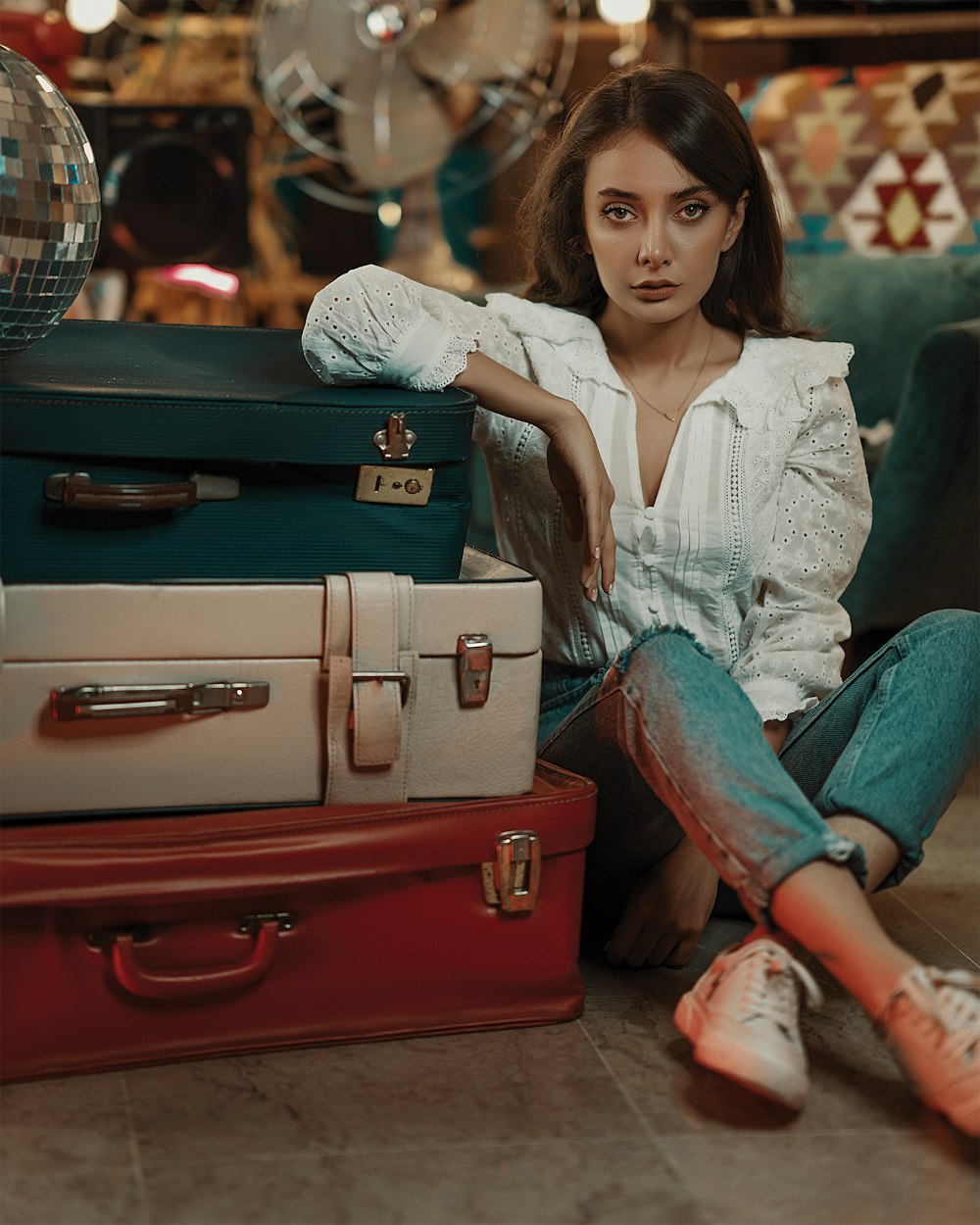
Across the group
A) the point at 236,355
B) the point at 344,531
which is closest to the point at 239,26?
the point at 236,355

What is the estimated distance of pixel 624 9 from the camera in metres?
3.47

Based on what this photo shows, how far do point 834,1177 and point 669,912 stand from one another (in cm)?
34

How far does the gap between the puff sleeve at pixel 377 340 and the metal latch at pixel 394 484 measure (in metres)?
0.08

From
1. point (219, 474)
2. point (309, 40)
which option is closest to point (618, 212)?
point (219, 474)

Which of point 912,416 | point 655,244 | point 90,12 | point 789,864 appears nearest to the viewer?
point 789,864

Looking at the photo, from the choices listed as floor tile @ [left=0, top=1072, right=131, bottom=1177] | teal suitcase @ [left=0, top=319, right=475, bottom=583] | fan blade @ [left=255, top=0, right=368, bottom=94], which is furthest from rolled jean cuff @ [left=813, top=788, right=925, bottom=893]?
fan blade @ [left=255, top=0, right=368, bottom=94]

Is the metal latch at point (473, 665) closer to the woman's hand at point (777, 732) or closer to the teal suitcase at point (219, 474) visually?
the teal suitcase at point (219, 474)

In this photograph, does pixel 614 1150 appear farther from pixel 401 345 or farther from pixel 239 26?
pixel 239 26

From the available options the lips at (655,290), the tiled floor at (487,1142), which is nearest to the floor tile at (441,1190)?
the tiled floor at (487,1142)

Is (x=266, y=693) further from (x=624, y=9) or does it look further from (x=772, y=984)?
(x=624, y=9)

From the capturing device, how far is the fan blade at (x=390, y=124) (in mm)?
3051

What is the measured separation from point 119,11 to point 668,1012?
309cm

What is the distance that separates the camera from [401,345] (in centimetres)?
123

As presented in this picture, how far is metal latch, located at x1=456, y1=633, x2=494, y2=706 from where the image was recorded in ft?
3.84
